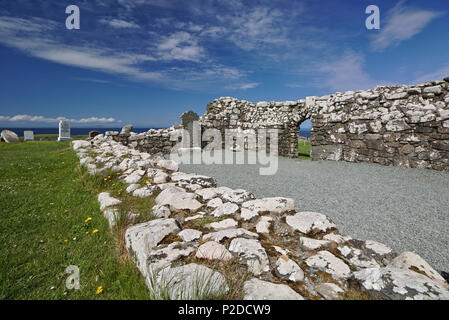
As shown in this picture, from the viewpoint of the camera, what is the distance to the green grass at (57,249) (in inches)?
76.2

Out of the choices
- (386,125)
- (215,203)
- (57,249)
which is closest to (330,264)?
(215,203)

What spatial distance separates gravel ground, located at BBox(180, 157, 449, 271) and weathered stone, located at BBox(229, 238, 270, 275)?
2.12 m

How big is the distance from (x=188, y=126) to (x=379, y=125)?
9744mm

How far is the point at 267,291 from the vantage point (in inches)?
60.9

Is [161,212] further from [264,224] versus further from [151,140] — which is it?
[151,140]

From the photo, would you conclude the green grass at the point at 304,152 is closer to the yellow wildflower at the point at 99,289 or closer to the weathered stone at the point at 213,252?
the weathered stone at the point at 213,252

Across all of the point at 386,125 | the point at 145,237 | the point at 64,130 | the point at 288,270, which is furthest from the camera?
the point at 64,130

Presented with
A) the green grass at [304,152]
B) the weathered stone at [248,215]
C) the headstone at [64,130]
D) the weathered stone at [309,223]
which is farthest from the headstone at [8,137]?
the weathered stone at [309,223]

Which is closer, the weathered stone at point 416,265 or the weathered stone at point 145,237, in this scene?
the weathered stone at point 416,265

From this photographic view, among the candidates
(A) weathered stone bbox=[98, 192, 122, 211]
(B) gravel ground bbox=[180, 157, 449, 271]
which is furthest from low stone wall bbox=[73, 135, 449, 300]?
(B) gravel ground bbox=[180, 157, 449, 271]

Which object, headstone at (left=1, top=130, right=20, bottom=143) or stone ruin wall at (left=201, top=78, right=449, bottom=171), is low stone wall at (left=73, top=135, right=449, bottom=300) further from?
headstone at (left=1, top=130, right=20, bottom=143)

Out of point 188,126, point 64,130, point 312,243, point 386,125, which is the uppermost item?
point 64,130

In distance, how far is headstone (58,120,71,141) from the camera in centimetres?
2097

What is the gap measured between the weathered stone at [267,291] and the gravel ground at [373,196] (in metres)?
2.35
